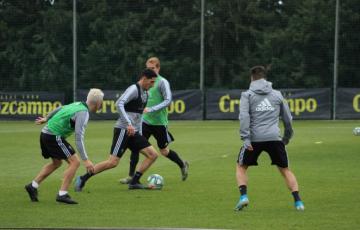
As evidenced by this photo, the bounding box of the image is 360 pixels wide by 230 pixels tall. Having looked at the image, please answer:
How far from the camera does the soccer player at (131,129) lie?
12.2 metres

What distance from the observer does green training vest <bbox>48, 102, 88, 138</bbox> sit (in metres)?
10.8

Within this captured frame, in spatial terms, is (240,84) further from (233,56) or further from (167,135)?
(167,135)

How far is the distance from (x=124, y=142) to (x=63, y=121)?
1.68m

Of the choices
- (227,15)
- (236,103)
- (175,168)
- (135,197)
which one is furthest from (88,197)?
(227,15)

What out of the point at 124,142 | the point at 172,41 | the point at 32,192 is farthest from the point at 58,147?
the point at 172,41

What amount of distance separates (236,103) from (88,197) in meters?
22.7

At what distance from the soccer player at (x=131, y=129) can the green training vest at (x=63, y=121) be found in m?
1.32

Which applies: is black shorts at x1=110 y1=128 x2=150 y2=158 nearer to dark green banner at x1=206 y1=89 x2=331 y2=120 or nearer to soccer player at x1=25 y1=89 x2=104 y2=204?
soccer player at x1=25 y1=89 x2=104 y2=204

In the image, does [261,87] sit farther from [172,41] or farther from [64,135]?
[172,41]

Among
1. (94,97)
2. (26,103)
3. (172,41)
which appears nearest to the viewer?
(94,97)

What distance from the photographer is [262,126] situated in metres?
10.2

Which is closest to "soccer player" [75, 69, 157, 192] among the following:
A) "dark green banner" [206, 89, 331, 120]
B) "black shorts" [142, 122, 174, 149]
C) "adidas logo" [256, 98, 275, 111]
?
"black shorts" [142, 122, 174, 149]

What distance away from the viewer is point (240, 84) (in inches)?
1548

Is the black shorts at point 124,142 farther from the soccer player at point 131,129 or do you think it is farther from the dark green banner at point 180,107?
the dark green banner at point 180,107
